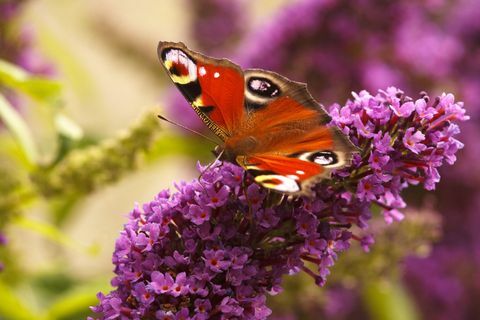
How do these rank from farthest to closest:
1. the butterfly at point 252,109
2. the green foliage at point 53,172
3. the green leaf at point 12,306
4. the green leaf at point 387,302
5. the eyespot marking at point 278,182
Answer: the green leaf at point 387,302 → the green leaf at point 12,306 → the green foliage at point 53,172 → the butterfly at point 252,109 → the eyespot marking at point 278,182

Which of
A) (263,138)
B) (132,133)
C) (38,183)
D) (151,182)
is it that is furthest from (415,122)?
(151,182)

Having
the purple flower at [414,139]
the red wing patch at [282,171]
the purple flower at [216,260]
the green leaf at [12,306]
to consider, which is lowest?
the purple flower at [216,260]

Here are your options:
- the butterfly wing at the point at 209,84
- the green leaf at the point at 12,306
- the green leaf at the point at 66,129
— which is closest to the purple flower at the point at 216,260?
the butterfly wing at the point at 209,84

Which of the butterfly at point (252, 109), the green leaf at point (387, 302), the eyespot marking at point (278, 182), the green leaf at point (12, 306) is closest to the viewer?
the eyespot marking at point (278, 182)

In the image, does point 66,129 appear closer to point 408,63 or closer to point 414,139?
point 414,139

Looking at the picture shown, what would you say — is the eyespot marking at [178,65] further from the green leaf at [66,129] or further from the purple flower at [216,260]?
the green leaf at [66,129]

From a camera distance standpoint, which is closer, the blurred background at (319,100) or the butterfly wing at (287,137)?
the butterfly wing at (287,137)

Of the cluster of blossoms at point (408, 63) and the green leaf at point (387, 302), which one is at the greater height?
the cluster of blossoms at point (408, 63)

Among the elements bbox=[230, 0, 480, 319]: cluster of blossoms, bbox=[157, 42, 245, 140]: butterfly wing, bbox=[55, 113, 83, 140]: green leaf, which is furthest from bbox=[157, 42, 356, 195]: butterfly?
bbox=[230, 0, 480, 319]: cluster of blossoms

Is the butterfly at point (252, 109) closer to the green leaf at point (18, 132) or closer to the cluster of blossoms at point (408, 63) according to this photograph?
the green leaf at point (18, 132)

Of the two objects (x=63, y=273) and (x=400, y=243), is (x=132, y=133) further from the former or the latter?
(x=63, y=273)
